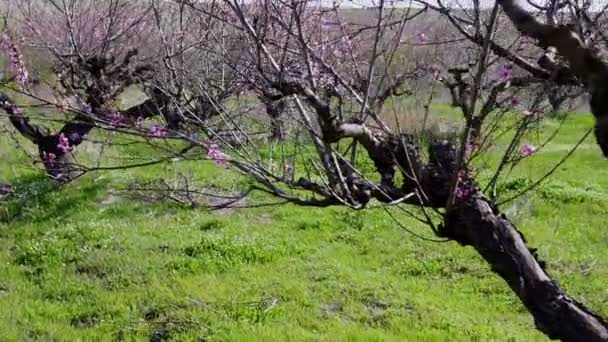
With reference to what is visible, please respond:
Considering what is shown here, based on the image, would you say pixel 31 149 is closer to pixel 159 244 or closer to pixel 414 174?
pixel 159 244

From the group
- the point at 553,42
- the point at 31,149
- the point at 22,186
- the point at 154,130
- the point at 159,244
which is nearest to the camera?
the point at 553,42

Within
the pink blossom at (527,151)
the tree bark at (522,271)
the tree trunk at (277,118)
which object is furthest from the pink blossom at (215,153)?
the pink blossom at (527,151)

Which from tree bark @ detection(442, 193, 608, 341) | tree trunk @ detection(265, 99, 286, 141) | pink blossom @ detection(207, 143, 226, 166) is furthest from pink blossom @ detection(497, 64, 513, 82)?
tree trunk @ detection(265, 99, 286, 141)

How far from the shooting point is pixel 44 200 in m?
10.5

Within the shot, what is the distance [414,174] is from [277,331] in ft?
9.75

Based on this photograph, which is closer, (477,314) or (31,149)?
(477,314)

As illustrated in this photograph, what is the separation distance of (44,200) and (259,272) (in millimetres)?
4355

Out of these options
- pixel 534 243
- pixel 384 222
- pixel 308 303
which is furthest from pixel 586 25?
pixel 384 222

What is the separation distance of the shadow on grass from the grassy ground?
3 centimetres

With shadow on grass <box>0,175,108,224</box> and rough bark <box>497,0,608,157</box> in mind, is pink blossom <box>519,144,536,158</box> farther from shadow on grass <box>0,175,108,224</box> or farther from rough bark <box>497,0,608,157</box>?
shadow on grass <box>0,175,108,224</box>

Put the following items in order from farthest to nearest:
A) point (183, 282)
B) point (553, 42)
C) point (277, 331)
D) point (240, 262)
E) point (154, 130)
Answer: point (240, 262) → point (183, 282) → point (277, 331) → point (154, 130) → point (553, 42)

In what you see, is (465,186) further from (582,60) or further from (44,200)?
(44,200)

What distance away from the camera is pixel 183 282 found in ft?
22.9

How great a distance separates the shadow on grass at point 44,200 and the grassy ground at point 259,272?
0.11 feet
